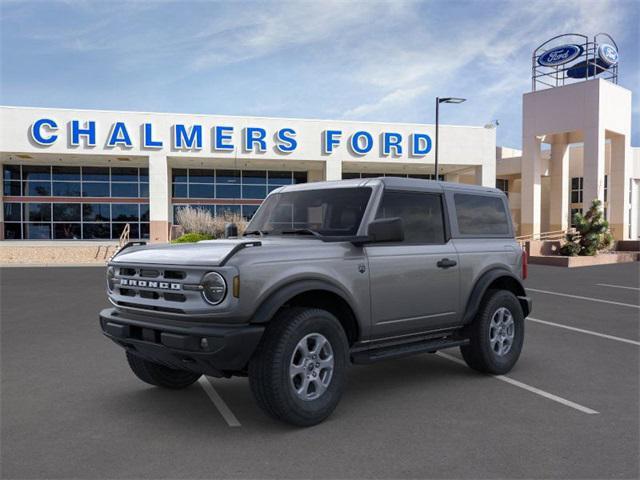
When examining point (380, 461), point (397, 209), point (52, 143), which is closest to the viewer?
point (380, 461)

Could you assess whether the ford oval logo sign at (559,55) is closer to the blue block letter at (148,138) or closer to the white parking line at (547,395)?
the blue block letter at (148,138)

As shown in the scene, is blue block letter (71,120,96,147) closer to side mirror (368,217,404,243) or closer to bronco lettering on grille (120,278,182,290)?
bronco lettering on grille (120,278,182,290)

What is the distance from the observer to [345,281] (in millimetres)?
4809

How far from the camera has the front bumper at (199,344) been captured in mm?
4125

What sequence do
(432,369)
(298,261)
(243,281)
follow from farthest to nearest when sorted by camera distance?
(432,369), (298,261), (243,281)

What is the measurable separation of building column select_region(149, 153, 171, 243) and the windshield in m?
26.3

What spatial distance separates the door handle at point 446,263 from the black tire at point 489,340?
70 cm

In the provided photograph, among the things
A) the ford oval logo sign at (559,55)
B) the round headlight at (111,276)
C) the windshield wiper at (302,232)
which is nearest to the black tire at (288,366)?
the windshield wiper at (302,232)

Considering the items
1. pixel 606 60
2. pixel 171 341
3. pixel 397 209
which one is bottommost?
pixel 171 341

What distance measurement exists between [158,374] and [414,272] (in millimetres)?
2677

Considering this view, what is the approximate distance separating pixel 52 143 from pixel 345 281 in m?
29.4

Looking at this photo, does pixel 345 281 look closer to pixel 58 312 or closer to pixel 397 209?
pixel 397 209

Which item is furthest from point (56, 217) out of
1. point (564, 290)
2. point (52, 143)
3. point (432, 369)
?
point (432, 369)

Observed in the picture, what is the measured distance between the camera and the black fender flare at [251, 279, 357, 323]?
4.27 meters
